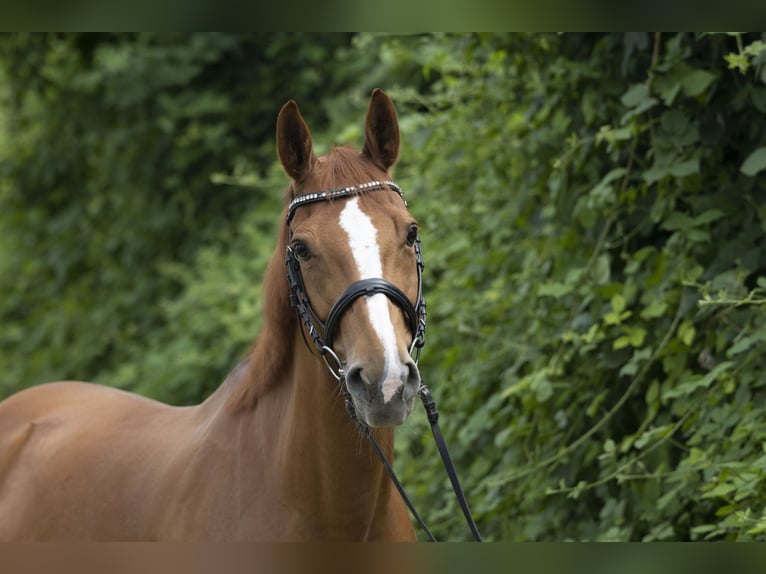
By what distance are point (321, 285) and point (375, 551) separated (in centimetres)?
152

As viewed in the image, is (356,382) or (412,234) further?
(412,234)

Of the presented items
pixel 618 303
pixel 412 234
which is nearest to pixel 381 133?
pixel 412 234

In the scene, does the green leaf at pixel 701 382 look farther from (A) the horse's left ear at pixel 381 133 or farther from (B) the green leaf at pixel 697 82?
(A) the horse's left ear at pixel 381 133

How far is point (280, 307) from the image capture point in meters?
2.68

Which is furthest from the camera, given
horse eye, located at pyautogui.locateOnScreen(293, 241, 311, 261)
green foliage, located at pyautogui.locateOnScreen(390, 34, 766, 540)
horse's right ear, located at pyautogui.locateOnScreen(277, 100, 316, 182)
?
green foliage, located at pyautogui.locateOnScreen(390, 34, 766, 540)

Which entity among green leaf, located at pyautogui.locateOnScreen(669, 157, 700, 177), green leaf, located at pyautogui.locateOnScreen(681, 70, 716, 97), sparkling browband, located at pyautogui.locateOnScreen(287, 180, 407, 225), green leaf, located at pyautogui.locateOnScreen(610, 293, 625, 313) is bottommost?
green leaf, located at pyautogui.locateOnScreen(610, 293, 625, 313)

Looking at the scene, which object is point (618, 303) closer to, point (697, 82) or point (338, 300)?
point (697, 82)

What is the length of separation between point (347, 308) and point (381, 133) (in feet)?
1.90

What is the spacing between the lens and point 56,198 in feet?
36.6

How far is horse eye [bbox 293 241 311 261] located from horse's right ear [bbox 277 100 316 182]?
0.24 m

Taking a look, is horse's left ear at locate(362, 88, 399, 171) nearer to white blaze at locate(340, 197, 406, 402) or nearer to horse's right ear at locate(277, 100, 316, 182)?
horse's right ear at locate(277, 100, 316, 182)

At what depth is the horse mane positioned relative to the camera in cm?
257

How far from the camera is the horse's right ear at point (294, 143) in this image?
2.62 metres

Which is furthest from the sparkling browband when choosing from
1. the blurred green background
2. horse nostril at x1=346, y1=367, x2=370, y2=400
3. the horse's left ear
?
the blurred green background
